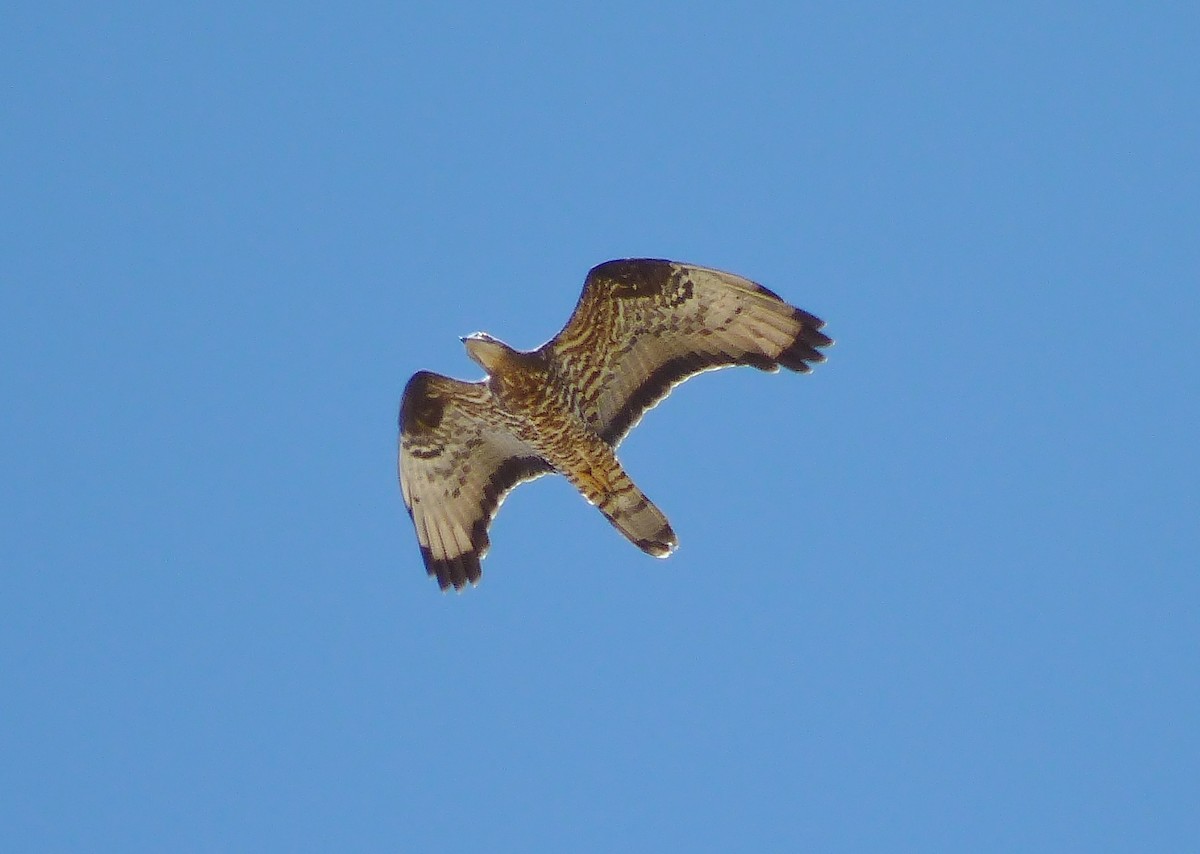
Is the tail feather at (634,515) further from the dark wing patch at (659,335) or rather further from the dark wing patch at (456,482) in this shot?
the dark wing patch at (456,482)

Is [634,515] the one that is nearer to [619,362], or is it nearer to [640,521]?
[640,521]

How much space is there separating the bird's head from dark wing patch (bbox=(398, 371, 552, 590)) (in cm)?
96

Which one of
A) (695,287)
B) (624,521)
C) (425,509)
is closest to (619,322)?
(695,287)

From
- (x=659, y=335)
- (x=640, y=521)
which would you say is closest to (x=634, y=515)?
(x=640, y=521)

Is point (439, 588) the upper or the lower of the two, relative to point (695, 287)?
lower

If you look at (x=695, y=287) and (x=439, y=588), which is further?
(x=439, y=588)

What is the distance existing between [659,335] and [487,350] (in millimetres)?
1288

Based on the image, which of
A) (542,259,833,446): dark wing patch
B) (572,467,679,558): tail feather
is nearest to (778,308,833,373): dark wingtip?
(542,259,833,446): dark wing patch

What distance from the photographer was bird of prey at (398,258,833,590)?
1273cm

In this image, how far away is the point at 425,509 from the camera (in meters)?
13.9

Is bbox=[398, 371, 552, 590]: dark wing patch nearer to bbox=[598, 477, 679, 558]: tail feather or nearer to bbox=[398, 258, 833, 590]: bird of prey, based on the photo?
bbox=[398, 258, 833, 590]: bird of prey

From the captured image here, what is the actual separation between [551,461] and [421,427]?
1093mm

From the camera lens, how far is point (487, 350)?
41.7 ft

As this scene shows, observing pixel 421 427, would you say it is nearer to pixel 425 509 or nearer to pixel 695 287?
pixel 425 509
